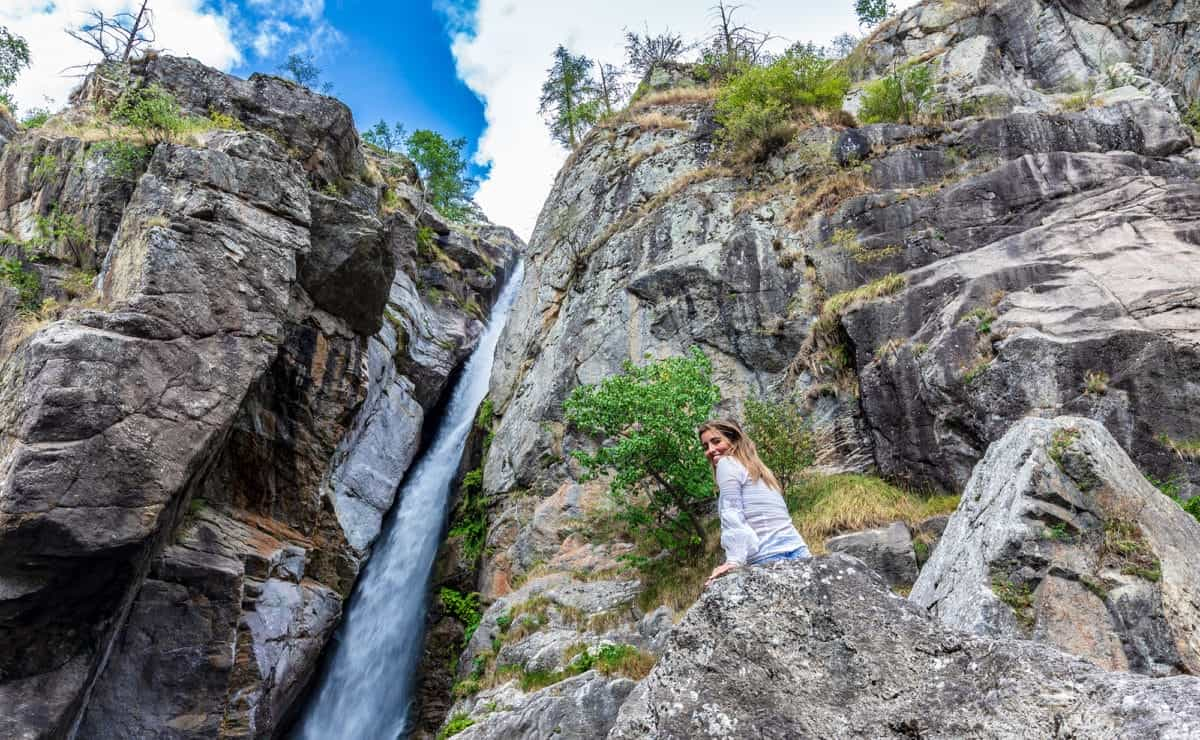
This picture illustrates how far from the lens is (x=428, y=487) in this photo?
68.3 feet

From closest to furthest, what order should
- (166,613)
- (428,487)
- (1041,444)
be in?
(1041,444) < (166,613) < (428,487)

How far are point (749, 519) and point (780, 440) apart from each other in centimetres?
792

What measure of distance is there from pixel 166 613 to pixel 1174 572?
50.8 feet

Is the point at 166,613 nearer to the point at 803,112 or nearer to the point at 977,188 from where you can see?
the point at 977,188

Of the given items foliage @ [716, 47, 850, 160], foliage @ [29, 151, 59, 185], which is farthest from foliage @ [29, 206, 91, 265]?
foliage @ [716, 47, 850, 160]

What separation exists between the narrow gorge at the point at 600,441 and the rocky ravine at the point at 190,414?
0.07 m

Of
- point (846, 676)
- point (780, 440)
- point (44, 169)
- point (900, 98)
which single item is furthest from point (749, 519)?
point (44, 169)

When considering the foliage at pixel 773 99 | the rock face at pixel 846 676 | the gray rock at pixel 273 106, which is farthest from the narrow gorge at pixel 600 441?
the foliage at pixel 773 99

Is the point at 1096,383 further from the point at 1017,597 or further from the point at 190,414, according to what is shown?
the point at 190,414

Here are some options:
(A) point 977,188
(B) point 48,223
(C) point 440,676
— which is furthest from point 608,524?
(B) point 48,223

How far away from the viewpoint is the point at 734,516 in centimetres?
510

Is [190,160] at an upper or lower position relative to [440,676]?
upper

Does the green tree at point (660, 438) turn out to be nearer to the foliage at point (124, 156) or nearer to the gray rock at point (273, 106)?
the foliage at point (124, 156)

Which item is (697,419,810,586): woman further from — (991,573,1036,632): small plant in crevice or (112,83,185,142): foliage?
(112,83,185,142): foliage
